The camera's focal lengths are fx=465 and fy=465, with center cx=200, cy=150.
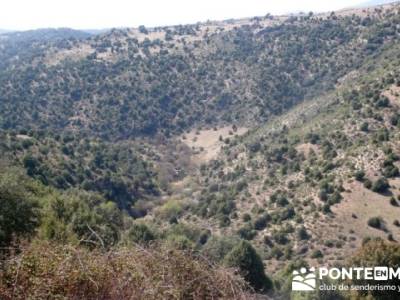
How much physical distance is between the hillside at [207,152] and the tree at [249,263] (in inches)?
5.4

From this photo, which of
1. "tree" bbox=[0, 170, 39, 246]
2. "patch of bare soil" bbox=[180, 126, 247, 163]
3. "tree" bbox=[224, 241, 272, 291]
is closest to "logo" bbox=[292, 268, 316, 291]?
"tree" bbox=[224, 241, 272, 291]

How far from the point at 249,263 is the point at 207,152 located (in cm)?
5574

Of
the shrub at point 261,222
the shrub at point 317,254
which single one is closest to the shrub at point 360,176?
the shrub at point 261,222

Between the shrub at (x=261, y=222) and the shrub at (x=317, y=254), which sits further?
the shrub at (x=261, y=222)

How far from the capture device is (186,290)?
357 inches

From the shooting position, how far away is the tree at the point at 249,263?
89.3 feet

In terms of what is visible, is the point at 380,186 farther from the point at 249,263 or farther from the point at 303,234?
the point at 249,263

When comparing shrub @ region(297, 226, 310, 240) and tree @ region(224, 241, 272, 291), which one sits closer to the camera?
tree @ region(224, 241, 272, 291)

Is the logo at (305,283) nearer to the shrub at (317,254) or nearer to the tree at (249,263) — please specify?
the tree at (249,263)

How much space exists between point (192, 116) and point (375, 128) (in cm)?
5198

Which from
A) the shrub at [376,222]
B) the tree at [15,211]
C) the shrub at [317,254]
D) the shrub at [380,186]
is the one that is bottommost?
the shrub at [317,254]

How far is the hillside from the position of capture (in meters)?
16.4

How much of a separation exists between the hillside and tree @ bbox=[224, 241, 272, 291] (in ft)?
0.45

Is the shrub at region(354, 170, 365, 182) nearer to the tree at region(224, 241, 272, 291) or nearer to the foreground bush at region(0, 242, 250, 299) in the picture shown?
the tree at region(224, 241, 272, 291)
